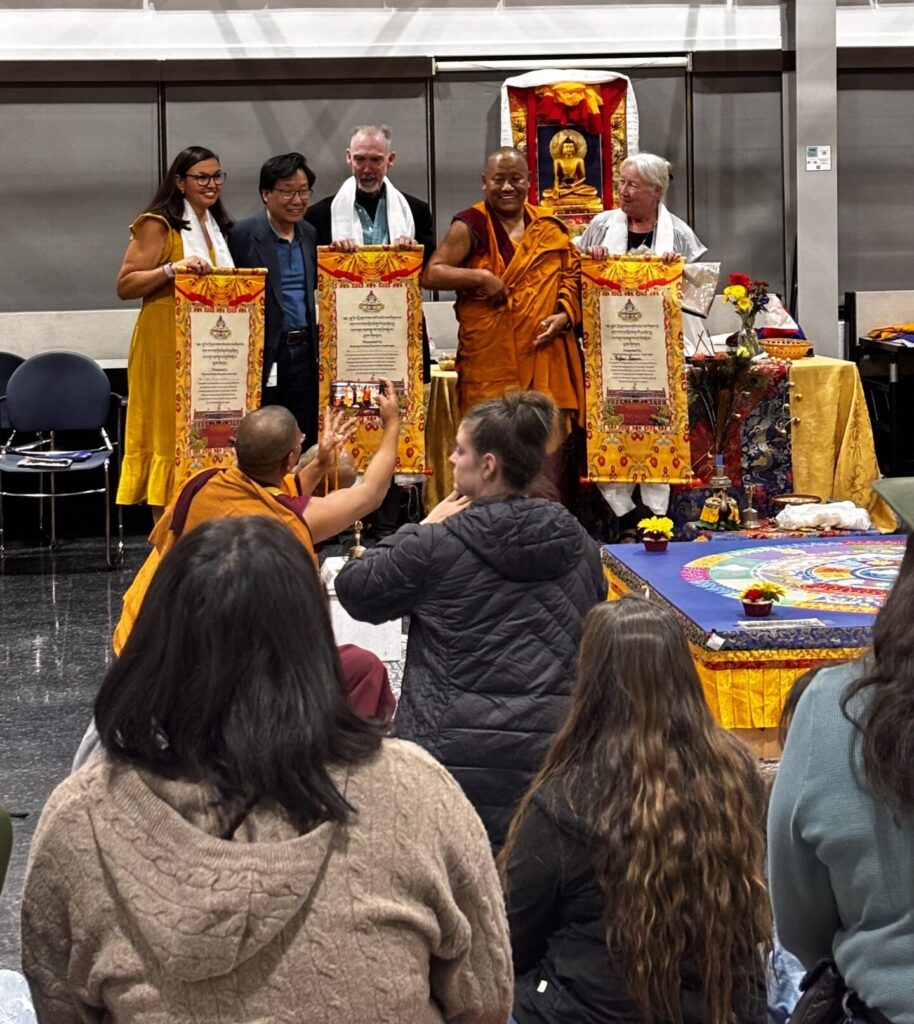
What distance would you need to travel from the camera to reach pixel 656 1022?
2.23m

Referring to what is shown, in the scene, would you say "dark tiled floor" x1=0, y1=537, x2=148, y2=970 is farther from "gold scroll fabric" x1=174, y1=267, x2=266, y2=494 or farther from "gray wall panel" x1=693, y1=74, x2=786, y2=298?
"gray wall panel" x1=693, y1=74, x2=786, y2=298

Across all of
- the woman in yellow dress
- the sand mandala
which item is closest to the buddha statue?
the woman in yellow dress

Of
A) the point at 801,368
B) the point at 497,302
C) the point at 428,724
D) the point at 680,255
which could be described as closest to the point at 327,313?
the point at 497,302

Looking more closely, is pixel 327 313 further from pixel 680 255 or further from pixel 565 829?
pixel 565 829

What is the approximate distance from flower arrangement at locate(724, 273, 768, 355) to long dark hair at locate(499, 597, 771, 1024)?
14.9 ft

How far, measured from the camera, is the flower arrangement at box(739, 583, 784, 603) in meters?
4.35

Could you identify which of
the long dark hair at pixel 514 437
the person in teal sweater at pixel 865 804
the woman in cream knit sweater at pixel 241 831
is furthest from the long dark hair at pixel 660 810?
the long dark hair at pixel 514 437

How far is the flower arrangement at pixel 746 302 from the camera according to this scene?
6797mm

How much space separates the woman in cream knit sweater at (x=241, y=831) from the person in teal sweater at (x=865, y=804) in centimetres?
36

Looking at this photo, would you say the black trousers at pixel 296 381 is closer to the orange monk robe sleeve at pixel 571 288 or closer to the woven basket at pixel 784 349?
the orange monk robe sleeve at pixel 571 288

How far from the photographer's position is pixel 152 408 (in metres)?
6.52

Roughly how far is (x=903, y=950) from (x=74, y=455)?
6.39 m

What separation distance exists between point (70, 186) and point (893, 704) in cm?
856

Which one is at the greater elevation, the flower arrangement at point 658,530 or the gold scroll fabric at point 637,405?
the gold scroll fabric at point 637,405
